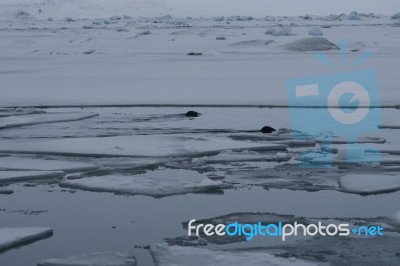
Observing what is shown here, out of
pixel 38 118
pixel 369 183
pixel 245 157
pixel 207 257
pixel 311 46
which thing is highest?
pixel 311 46

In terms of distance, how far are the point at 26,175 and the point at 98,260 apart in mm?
1289

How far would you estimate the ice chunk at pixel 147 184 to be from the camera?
3113mm

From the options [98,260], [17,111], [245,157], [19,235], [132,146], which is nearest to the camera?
[98,260]

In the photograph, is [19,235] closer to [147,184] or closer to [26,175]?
[147,184]

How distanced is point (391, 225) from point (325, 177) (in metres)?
0.79

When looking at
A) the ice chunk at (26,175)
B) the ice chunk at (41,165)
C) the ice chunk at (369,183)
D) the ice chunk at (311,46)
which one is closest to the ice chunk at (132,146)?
the ice chunk at (41,165)

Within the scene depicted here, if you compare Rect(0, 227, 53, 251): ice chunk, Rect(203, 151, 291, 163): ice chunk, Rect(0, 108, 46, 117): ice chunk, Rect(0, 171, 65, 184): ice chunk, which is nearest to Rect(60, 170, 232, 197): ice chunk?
Rect(0, 171, 65, 184): ice chunk

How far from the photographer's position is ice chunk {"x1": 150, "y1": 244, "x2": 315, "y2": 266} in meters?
2.20

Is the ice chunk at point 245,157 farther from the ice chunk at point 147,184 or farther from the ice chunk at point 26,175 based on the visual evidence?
the ice chunk at point 26,175

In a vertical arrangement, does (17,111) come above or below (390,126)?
above

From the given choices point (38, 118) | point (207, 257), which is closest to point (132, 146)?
point (38, 118)

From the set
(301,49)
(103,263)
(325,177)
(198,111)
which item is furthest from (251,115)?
(301,49)

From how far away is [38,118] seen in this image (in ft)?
17.3

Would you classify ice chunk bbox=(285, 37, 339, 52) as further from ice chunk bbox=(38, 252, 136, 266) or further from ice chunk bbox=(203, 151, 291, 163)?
ice chunk bbox=(38, 252, 136, 266)
